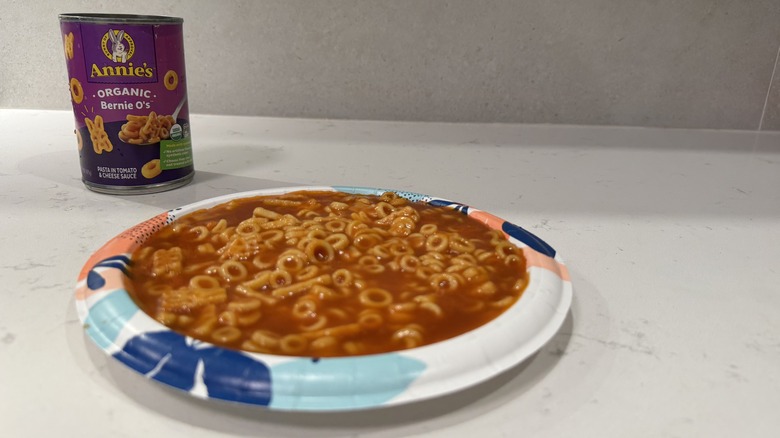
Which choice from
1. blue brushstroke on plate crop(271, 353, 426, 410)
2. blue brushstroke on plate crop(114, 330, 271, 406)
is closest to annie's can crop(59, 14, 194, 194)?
blue brushstroke on plate crop(114, 330, 271, 406)

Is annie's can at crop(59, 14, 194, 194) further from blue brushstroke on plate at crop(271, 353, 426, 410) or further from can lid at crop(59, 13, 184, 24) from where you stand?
blue brushstroke on plate at crop(271, 353, 426, 410)

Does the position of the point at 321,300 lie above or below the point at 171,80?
below

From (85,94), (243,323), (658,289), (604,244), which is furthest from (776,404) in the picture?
(85,94)

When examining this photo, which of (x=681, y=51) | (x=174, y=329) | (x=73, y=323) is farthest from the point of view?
(x=681, y=51)

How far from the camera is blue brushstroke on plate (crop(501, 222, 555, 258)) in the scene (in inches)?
37.7

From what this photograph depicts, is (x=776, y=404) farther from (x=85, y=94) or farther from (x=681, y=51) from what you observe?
(x=681, y=51)

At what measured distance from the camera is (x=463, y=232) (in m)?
1.07

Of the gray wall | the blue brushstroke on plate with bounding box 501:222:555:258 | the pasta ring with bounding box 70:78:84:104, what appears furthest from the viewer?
the gray wall

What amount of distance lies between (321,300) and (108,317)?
26 cm

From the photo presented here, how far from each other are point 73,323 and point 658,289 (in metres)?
0.91

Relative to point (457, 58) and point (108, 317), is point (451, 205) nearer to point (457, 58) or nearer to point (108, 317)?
point (108, 317)

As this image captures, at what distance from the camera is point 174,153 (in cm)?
136

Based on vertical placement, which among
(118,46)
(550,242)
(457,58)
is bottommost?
(550,242)

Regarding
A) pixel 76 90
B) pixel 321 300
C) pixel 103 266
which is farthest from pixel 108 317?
pixel 76 90
